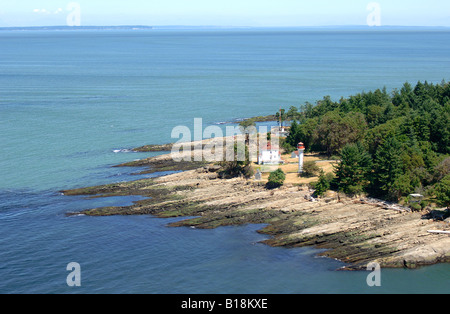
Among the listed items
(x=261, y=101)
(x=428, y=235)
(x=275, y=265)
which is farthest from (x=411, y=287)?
(x=261, y=101)

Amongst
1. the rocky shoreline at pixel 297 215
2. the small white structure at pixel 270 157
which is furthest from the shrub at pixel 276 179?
the small white structure at pixel 270 157

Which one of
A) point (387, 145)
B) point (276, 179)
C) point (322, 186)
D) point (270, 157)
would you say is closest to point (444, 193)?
point (387, 145)

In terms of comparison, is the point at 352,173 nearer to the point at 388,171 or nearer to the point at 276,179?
the point at 388,171

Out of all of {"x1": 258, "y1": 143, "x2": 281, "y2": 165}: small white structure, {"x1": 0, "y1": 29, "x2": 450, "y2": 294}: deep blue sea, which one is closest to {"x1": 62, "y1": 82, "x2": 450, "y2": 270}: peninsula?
{"x1": 258, "y1": 143, "x2": 281, "y2": 165}: small white structure

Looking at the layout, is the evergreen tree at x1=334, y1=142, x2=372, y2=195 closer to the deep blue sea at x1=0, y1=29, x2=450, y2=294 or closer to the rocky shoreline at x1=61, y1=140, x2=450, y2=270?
the rocky shoreline at x1=61, y1=140, x2=450, y2=270

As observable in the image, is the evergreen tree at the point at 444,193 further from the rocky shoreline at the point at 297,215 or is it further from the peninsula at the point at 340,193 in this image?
the rocky shoreline at the point at 297,215

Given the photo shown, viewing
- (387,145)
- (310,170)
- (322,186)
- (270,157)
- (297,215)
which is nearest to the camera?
(297,215)
